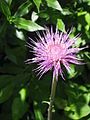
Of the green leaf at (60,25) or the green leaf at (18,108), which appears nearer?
the green leaf at (60,25)

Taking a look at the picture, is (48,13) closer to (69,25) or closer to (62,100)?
(69,25)

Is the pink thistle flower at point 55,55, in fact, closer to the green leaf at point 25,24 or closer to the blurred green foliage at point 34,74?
the green leaf at point 25,24

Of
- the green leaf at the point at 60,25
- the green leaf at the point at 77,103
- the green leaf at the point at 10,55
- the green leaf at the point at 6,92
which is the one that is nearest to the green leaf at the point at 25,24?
the green leaf at the point at 60,25

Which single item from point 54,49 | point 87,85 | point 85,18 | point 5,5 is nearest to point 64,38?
point 54,49

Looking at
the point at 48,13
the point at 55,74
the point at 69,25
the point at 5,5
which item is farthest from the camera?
the point at 69,25

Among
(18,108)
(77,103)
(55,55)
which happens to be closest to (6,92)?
(18,108)

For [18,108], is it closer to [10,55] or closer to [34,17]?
[10,55]

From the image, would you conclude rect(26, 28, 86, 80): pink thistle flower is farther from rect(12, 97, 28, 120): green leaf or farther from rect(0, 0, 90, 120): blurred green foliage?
rect(12, 97, 28, 120): green leaf
